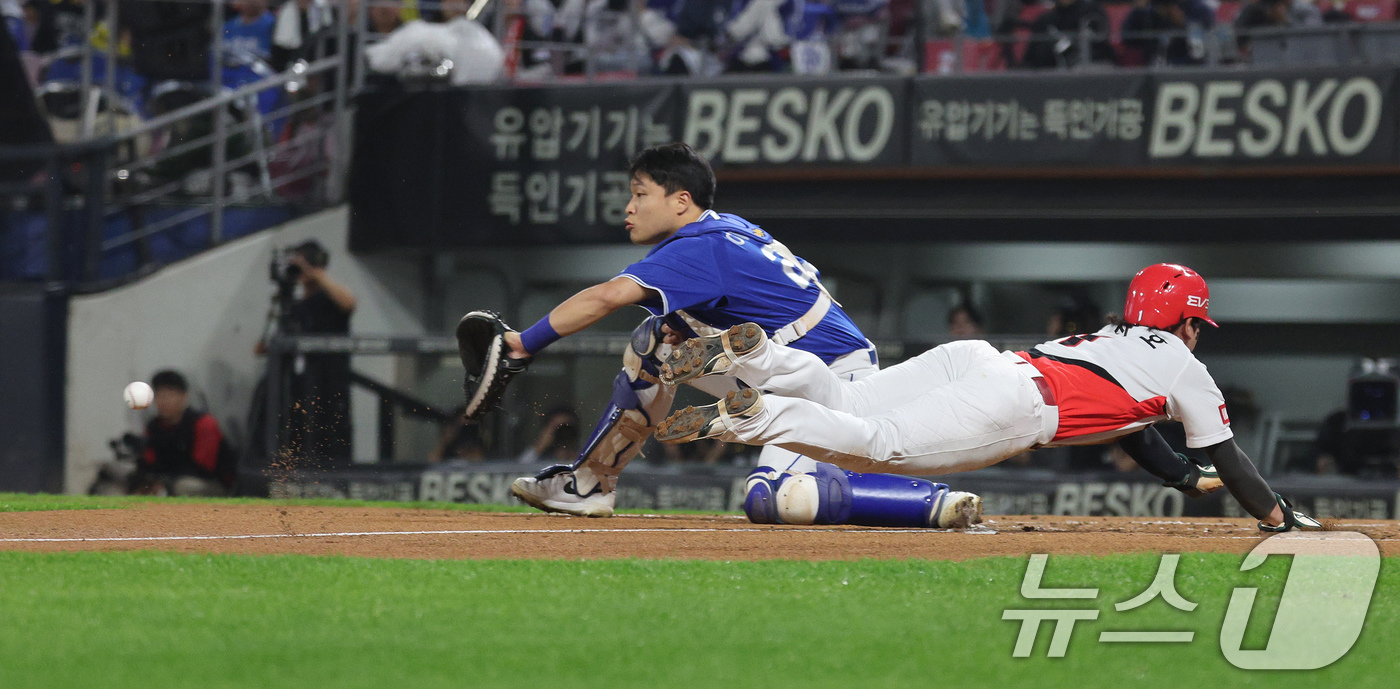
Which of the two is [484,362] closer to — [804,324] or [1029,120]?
[804,324]

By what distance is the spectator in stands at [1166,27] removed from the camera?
11414mm

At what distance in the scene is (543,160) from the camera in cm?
1237

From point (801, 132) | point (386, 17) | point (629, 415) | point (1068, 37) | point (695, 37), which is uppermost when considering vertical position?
point (386, 17)

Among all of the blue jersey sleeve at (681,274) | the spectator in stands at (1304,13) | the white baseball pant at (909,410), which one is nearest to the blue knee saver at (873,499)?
the white baseball pant at (909,410)

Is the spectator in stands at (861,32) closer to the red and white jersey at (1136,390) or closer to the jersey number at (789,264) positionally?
the jersey number at (789,264)

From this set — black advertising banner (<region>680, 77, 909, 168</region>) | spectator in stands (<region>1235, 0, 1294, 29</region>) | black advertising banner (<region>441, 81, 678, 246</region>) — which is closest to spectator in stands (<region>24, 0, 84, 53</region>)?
black advertising banner (<region>441, 81, 678, 246</region>)

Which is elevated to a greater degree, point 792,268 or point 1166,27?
point 1166,27

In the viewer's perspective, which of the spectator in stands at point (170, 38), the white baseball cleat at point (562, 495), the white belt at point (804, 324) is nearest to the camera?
the white belt at point (804, 324)

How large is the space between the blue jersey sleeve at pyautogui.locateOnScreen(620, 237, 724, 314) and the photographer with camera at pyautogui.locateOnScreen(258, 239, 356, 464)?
5600mm

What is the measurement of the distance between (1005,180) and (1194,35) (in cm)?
164

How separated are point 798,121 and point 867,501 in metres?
6.23

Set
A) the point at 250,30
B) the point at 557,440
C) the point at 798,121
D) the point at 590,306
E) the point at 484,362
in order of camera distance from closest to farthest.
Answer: the point at 590,306 < the point at 484,362 < the point at 557,440 < the point at 798,121 < the point at 250,30

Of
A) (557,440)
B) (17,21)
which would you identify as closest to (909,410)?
(557,440)

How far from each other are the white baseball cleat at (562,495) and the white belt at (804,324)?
1.13 metres
